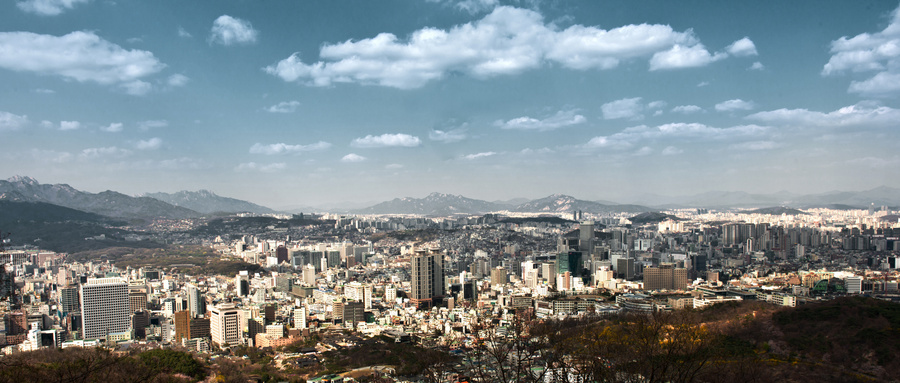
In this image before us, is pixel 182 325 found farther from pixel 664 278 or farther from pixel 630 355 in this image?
pixel 664 278

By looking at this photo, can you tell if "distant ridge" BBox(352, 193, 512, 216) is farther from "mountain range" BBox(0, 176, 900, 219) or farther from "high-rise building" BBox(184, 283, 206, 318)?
"high-rise building" BBox(184, 283, 206, 318)

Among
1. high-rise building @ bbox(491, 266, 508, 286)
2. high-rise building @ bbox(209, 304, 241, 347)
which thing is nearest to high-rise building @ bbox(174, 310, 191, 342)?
high-rise building @ bbox(209, 304, 241, 347)

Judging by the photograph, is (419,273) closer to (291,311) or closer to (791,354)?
(291,311)


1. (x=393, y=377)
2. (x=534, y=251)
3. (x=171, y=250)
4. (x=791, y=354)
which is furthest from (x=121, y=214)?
(x=791, y=354)

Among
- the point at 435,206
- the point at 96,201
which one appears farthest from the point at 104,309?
the point at 435,206

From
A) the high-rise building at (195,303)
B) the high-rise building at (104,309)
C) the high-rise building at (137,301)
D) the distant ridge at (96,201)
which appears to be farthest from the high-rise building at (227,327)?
the distant ridge at (96,201)
